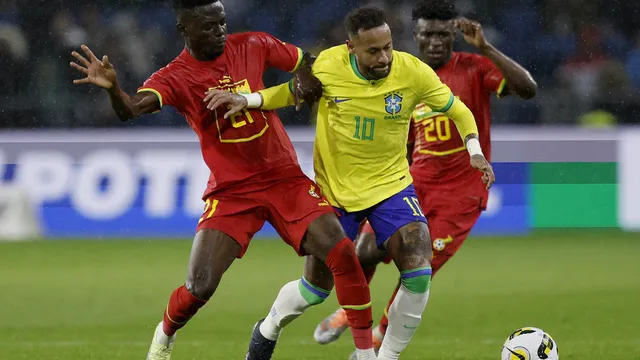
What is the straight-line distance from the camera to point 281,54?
275 inches

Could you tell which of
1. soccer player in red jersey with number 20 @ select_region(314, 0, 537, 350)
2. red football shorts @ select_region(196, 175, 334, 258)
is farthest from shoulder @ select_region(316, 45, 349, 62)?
soccer player in red jersey with number 20 @ select_region(314, 0, 537, 350)

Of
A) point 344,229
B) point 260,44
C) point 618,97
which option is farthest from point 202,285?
point 618,97

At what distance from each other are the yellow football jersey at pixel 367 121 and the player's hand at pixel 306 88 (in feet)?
0.27

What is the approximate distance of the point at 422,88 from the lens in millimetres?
6621

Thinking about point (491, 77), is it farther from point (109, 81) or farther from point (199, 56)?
point (109, 81)

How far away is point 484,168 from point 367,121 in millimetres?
734

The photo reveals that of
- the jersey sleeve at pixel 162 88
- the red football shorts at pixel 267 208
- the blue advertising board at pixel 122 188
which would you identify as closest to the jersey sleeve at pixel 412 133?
the red football shorts at pixel 267 208

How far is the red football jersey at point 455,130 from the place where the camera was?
26.0ft

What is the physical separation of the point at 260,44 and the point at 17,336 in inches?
123

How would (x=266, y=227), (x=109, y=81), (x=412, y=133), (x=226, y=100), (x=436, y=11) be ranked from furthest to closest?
1. (x=266, y=227)
2. (x=412, y=133)
3. (x=436, y=11)
4. (x=226, y=100)
5. (x=109, y=81)

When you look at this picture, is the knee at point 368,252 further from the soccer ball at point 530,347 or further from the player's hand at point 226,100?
the player's hand at point 226,100

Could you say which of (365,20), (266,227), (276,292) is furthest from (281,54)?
(266,227)

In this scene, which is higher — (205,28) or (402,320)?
(205,28)

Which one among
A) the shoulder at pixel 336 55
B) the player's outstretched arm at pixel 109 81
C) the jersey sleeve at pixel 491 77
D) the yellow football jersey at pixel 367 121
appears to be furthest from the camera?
the jersey sleeve at pixel 491 77
